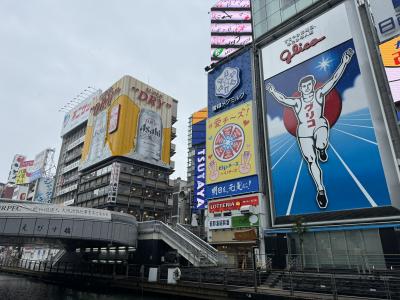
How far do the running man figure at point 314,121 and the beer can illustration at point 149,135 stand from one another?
157 ft

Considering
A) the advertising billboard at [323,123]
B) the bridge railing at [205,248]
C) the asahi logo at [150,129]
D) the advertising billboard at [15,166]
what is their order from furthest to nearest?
the advertising billboard at [15,166] < the asahi logo at [150,129] < the bridge railing at [205,248] < the advertising billboard at [323,123]

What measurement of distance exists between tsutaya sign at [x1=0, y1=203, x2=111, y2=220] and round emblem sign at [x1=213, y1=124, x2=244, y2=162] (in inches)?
683

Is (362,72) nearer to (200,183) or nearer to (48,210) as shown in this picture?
(48,210)

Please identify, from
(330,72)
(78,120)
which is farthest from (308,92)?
(78,120)

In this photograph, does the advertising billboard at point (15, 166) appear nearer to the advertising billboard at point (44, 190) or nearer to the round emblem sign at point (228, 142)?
the advertising billboard at point (44, 190)

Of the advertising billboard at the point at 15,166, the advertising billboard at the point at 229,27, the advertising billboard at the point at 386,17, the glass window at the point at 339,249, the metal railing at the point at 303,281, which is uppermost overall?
the advertising billboard at the point at 229,27

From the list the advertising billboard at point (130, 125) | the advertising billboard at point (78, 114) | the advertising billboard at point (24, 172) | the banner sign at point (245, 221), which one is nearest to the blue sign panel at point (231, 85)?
the banner sign at point (245, 221)

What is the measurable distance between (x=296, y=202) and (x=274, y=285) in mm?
13845

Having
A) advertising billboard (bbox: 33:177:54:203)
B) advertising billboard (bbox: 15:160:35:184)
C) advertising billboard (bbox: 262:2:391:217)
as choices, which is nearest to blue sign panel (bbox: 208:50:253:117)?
advertising billboard (bbox: 262:2:391:217)

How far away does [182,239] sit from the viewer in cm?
3716

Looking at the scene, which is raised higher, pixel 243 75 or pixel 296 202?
pixel 243 75

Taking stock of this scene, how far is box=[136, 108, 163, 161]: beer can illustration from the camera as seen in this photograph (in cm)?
7956

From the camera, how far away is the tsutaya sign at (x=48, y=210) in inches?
1266

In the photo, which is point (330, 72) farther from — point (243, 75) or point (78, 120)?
point (78, 120)
